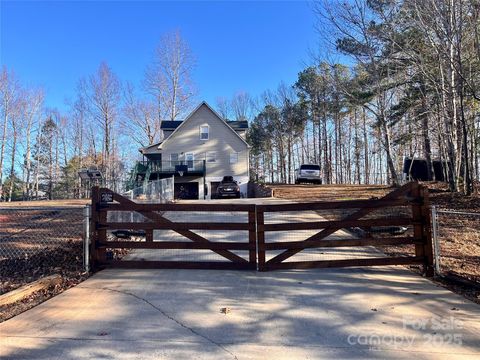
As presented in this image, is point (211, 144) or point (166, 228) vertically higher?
point (211, 144)

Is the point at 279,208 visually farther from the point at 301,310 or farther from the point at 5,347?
the point at 5,347

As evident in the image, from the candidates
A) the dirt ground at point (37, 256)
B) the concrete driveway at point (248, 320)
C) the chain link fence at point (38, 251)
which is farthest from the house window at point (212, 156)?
the concrete driveway at point (248, 320)

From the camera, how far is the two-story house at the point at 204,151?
36875mm

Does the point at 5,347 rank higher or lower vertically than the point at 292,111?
lower

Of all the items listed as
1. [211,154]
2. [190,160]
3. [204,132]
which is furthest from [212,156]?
[204,132]

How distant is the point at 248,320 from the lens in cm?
421

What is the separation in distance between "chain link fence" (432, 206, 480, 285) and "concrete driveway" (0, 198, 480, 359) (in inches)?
28.4

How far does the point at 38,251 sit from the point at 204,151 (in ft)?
99.3

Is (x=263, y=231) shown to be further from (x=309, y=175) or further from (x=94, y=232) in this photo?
(x=309, y=175)

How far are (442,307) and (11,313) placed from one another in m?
5.50

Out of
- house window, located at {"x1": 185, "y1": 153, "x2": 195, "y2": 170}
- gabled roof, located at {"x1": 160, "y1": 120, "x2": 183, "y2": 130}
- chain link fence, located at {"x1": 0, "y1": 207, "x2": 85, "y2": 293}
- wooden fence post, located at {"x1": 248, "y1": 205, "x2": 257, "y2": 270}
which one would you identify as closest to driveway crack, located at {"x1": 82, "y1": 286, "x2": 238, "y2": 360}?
chain link fence, located at {"x1": 0, "y1": 207, "x2": 85, "y2": 293}

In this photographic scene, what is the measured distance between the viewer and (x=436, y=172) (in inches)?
1010

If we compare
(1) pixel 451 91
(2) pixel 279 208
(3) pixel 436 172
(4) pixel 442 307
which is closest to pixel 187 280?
(2) pixel 279 208

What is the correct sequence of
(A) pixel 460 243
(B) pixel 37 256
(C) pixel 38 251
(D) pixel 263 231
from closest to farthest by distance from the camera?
1. (D) pixel 263 231
2. (B) pixel 37 256
3. (C) pixel 38 251
4. (A) pixel 460 243
